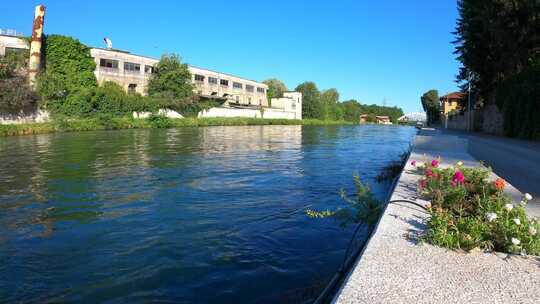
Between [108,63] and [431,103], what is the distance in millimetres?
99477

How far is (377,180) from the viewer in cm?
1170

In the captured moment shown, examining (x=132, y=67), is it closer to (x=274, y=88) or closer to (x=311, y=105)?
(x=274, y=88)

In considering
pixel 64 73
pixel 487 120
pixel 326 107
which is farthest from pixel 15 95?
pixel 326 107

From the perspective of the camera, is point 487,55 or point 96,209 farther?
point 487,55

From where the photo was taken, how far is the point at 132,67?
59281 mm

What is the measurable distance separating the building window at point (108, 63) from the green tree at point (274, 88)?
167 feet

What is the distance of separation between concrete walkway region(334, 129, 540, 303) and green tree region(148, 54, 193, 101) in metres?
59.1

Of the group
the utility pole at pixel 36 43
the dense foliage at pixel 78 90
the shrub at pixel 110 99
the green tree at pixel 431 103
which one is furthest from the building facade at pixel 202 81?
the green tree at pixel 431 103

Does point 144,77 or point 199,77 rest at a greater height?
point 199,77

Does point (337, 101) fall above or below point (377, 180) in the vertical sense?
above

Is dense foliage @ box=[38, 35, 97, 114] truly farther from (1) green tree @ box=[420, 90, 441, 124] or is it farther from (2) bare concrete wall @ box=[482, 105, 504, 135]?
(1) green tree @ box=[420, 90, 441, 124]

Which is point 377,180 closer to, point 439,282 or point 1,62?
point 439,282

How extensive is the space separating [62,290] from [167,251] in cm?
141

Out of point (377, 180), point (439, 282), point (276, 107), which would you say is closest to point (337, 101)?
point (276, 107)
